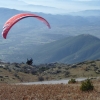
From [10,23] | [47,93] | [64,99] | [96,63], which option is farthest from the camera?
[96,63]

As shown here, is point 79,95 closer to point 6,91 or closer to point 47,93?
point 47,93

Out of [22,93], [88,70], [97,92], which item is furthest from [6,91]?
[88,70]

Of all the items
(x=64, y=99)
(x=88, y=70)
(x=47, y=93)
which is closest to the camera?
(x=64, y=99)

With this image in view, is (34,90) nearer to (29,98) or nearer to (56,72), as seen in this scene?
(29,98)

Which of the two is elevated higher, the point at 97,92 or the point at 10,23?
the point at 10,23

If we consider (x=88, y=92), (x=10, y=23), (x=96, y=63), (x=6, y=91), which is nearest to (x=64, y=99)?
(x=88, y=92)

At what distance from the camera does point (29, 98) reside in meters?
18.5

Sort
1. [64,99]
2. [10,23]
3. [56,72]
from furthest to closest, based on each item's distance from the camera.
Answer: [56,72]
[10,23]
[64,99]

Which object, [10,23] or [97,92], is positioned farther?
[10,23]

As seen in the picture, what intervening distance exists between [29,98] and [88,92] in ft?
14.8

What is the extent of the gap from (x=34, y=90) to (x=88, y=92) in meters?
4.01

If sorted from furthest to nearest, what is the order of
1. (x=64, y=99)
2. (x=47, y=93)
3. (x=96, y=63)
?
(x=96, y=63), (x=47, y=93), (x=64, y=99)

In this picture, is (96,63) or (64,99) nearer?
(64,99)

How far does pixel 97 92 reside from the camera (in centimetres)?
2016
